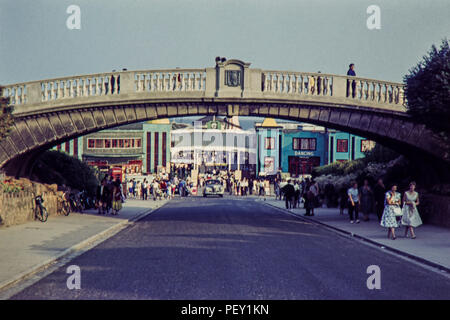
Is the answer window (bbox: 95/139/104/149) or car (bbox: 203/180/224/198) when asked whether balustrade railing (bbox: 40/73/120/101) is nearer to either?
car (bbox: 203/180/224/198)

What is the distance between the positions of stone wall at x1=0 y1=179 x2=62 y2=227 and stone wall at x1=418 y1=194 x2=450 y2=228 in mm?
15087

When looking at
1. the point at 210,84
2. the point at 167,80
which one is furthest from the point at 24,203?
the point at 210,84

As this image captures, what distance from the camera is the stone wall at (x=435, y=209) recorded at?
21.8m

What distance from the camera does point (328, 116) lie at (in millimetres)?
Answer: 26812

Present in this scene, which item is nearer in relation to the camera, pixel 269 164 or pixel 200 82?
pixel 200 82

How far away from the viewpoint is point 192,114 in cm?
2741

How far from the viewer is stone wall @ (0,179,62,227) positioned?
2030 centimetres

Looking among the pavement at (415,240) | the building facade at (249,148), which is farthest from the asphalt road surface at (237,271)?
the building facade at (249,148)

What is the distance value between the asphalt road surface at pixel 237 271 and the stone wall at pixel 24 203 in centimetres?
473

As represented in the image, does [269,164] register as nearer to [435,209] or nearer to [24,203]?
[435,209]

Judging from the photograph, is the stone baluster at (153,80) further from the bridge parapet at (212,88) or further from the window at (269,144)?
the window at (269,144)

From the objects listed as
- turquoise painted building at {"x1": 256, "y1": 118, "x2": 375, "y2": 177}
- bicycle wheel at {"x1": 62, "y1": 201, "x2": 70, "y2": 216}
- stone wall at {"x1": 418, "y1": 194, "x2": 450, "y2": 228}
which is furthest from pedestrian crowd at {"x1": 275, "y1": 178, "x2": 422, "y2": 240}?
turquoise painted building at {"x1": 256, "y1": 118, "x2": 375, "y2": 177}

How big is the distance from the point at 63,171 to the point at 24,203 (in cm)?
1185
